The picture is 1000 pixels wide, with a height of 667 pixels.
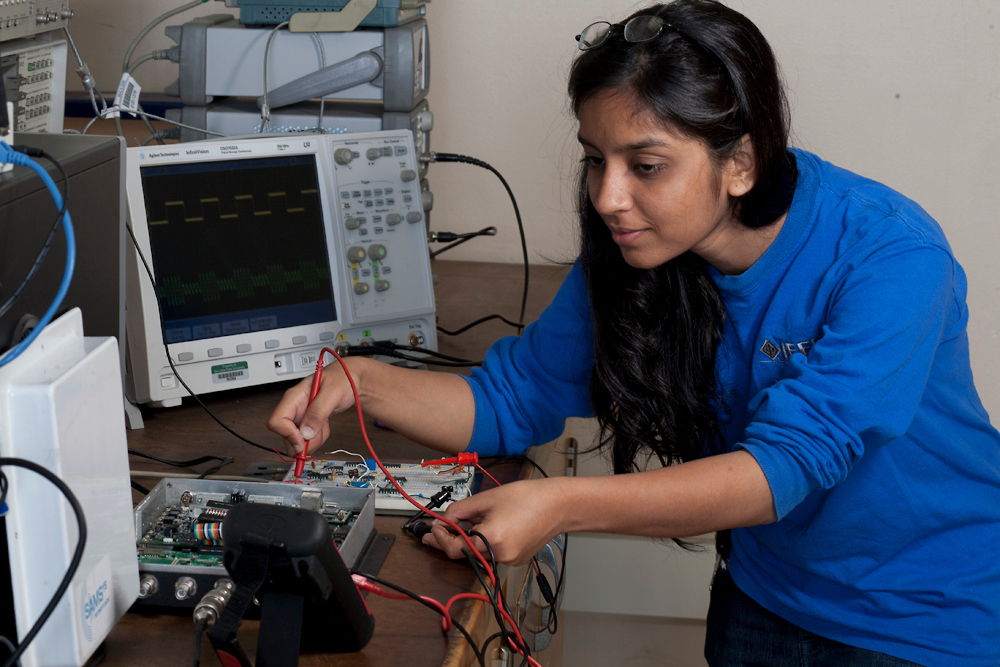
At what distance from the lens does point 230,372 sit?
1275 millimetres

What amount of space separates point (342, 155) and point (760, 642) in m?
0.95

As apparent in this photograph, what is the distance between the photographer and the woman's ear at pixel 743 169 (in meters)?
0.99

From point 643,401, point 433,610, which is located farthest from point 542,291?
point 433,610

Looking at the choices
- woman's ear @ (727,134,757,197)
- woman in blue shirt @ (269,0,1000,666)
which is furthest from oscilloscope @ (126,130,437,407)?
woman's ear @ (727,134,757,197)

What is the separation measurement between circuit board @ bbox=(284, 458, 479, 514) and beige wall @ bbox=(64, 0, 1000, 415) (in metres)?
1.07

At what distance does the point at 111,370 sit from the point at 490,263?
1520 millimetres

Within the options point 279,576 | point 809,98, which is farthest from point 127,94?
point 809,98

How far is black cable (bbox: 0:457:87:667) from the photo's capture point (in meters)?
0.58

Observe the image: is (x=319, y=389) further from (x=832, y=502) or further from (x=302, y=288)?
(x=832, y=502)

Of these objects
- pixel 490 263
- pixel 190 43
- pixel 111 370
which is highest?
pixel 190 43

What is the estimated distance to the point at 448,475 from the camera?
3.43ft

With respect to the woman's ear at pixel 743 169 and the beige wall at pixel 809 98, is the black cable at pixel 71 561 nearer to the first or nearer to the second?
the woman's ear at pixel 743 169

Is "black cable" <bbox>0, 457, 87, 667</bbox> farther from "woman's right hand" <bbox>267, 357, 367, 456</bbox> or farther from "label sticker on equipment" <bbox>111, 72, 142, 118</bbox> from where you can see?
"label sticker on equipment" <bbox>111, 72, 142, 118</bbox>

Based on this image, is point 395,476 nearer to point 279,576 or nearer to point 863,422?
point 279,576
